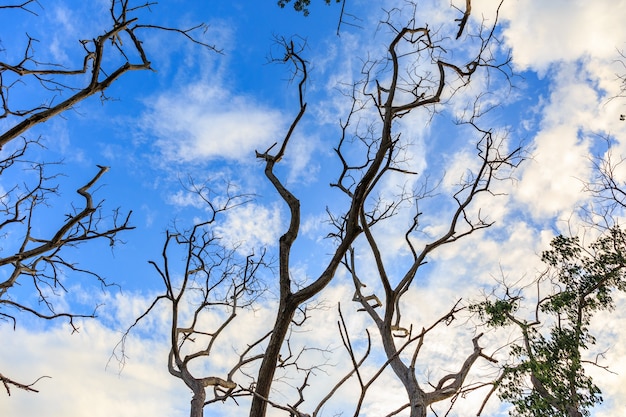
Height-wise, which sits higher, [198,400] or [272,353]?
[198,400]

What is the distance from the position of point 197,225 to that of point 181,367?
243 centimetres

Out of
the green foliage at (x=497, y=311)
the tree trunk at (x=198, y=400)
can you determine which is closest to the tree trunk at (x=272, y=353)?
the tree trunk at (x=198, y=400)

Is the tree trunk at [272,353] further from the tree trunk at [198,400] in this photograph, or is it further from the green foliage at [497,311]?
the green foliage at [497,311]

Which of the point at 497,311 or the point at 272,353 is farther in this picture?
the point at 497,311

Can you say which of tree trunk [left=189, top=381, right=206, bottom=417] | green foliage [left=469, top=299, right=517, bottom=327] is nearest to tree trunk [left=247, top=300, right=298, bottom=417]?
tree trunk [left=189, top=381, right=206, bottom=417]

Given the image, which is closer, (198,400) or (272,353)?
(272,353)

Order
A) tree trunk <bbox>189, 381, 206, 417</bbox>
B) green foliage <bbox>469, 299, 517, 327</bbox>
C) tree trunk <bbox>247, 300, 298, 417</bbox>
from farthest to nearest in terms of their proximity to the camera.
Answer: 1. green foliage <bbox>469, 299, 517, 327</bbox>
2. tree trunk <bbox>189, 381, 206, 417</bbox>
3. tree trunk <bbox>247, 300, 298, 417</bbox>

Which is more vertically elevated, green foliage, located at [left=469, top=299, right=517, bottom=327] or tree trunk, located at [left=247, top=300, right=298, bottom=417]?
green foliage, located at [left=469, top=299, right=517, bottom=327]

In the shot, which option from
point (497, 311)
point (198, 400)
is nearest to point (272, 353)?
A: point (198, 400)

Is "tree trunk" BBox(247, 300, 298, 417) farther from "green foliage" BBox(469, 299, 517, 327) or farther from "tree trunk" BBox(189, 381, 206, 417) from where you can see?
"green foliage" BBox(469, 299, 517, 327)

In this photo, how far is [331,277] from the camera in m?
4.28

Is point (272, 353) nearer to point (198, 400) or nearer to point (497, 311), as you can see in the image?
point (198, 400)

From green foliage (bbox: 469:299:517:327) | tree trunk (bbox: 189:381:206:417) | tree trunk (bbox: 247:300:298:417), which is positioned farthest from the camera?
green foliage (bbox: 469:299:517:327)

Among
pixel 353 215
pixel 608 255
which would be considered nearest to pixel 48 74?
pixel 353 215
